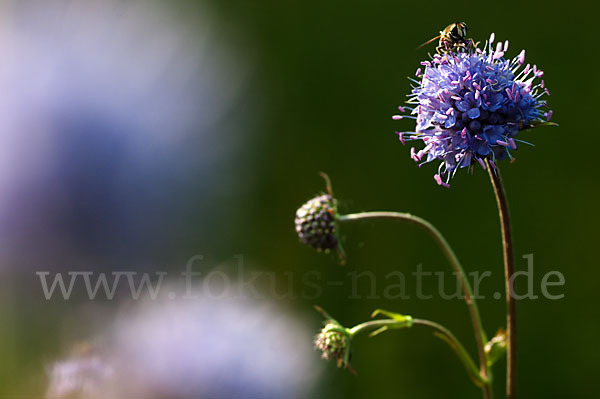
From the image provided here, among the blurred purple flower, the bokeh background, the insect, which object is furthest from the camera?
the insect

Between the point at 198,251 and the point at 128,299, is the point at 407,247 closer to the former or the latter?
the point at 198,251

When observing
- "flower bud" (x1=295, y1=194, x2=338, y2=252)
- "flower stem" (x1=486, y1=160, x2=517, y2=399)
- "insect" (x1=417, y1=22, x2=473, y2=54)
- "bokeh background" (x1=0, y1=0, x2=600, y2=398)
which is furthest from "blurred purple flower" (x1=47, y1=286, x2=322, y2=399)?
"insect" (x1=417, y1=22, x2=473, y2=54)

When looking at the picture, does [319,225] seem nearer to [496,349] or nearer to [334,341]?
[334,341]

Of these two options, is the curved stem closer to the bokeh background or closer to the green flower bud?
the green flower bud

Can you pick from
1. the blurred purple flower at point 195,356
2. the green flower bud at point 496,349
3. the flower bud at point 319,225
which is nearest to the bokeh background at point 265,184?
the blurred purple flower at point 195,356

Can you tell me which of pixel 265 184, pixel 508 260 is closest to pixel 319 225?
pixel 508 260

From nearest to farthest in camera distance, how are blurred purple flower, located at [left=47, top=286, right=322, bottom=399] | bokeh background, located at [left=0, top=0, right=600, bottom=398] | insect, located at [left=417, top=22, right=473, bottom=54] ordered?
blurred purple flower, located at [left=47, top=286, right=322, bottom=399], bokeh background, located at [left=0, top=0, right=600, bottom=398], insect, located at [left=417, top=22, right=473, bottom=54]

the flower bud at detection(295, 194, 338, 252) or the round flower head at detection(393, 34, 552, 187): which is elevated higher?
the round flower head at detection(393, 34, 552, 187)
